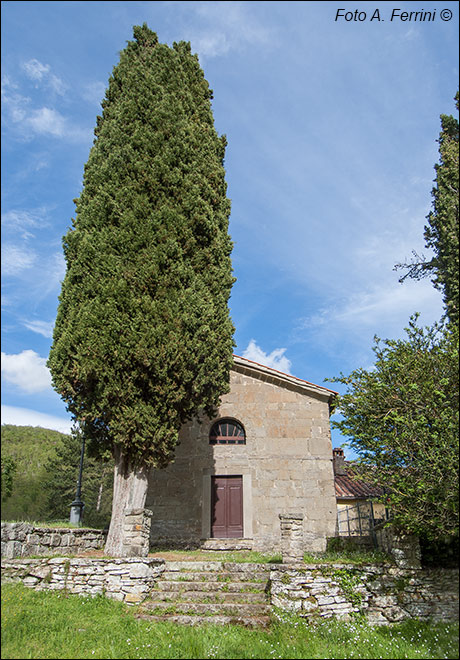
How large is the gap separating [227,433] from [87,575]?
7.30 metres

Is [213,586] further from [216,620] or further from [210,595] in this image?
[216,620]

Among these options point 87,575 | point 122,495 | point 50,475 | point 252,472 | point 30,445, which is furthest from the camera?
point 30,445

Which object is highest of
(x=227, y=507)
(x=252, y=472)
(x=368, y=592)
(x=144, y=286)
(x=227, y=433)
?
(x=144, y=286)

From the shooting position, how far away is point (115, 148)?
465 inches

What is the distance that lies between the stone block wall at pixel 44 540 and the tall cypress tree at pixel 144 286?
1.35 meters

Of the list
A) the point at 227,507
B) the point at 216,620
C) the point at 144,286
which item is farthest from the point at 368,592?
the point at 144,286

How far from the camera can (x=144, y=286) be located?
1058cm

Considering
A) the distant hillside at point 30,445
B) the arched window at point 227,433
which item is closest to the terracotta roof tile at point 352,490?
the arched window at point 227,433

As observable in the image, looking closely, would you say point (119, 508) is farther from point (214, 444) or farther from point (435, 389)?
point (435, 389)

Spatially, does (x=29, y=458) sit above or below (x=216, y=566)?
above

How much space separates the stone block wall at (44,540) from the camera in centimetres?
856

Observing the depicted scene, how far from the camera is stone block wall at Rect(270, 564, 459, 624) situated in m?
7.92

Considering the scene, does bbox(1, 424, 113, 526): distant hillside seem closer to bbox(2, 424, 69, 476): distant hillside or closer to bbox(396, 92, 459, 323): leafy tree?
bbox(2, 424, 69, 476): distant hillside

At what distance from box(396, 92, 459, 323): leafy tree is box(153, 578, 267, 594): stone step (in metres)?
6.94
